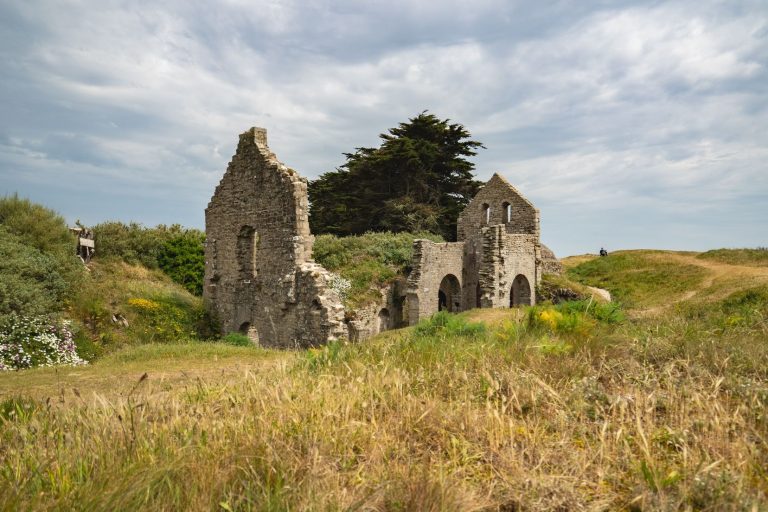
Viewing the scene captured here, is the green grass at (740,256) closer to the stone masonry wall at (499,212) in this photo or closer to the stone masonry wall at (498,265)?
the stone masonry wall at (499,212)

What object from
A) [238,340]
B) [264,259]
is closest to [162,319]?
[238,340]

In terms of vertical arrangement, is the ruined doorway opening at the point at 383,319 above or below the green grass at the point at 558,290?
below

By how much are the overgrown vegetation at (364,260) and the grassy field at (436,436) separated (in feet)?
50.0

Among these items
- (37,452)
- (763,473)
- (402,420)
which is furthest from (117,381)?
(763,473)

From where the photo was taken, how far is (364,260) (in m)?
22.9

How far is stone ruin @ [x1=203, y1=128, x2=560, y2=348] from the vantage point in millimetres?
13383

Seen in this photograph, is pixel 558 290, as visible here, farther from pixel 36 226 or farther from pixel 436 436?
pixel 436 436

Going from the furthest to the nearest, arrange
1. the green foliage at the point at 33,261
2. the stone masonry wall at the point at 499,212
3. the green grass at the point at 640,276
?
the stone masonry wall at the point at 499,212 → the green grass at the point at 640,276 → the green foliage at the point at 33,261

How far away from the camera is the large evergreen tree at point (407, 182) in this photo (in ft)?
116

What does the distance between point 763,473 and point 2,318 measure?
15123 millimetres

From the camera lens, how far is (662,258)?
33.3 meters

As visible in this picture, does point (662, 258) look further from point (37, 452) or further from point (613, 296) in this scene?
point (37, 452)

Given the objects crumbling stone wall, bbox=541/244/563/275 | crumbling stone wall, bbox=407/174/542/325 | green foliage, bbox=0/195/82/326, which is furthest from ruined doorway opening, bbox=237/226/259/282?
crumbling stone wall, bbox=541/244/563/275

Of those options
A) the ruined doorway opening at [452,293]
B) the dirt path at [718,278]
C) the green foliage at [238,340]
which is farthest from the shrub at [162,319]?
the dirt path at [718,278]
